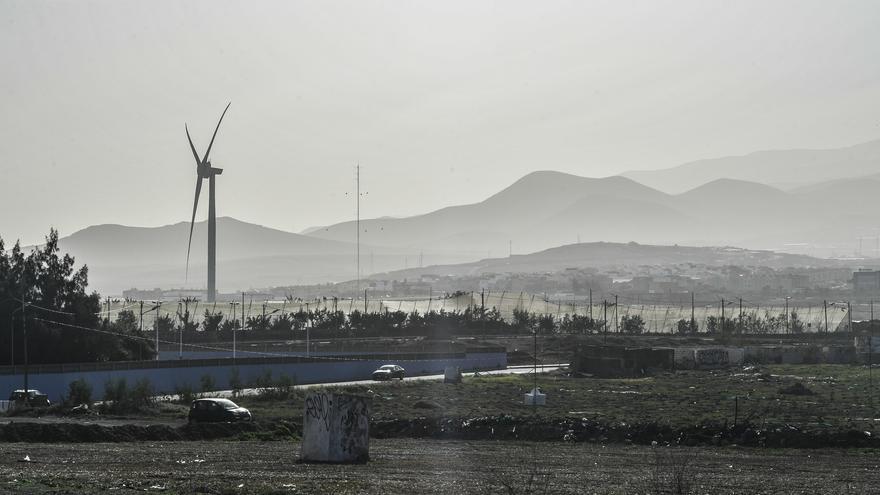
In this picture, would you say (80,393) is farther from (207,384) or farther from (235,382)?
(235,382)

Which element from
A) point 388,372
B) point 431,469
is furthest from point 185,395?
point 431,469

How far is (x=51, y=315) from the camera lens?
71.2m

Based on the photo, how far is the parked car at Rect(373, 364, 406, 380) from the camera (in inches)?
2874

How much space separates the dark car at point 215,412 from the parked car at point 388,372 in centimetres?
2927

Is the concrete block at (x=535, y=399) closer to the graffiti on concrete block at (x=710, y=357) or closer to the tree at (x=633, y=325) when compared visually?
the graffiti on concrete block at (x=710, y=357)

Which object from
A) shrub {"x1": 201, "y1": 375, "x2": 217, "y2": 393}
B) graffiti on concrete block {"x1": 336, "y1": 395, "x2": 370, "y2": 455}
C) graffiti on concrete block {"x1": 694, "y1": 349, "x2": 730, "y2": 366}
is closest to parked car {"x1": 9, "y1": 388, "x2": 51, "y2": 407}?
shrub {"x1": 201, "y1": 375, "x2": 217, "y2": 393}

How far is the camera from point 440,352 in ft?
299

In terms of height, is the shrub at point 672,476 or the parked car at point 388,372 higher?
the shrub at point 672,476

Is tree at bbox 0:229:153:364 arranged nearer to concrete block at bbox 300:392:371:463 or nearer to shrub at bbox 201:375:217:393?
shrub at bbox 201:375:217:393

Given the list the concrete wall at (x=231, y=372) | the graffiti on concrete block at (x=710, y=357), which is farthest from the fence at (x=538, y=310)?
the concrete wall at (x=231, y=372)

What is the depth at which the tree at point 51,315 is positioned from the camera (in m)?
66.4

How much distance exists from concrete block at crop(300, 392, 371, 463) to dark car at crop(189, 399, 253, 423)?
45.1ft

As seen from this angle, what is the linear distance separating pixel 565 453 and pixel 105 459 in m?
13.2

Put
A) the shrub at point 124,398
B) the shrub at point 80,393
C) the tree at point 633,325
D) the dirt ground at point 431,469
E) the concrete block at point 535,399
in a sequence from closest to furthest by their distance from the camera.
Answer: the dirt ground at point 431,469 → the shrub at point 124,398 → the concrete block at point 535,399 → the shrub at point 80,393 → the tree at point 633,325
